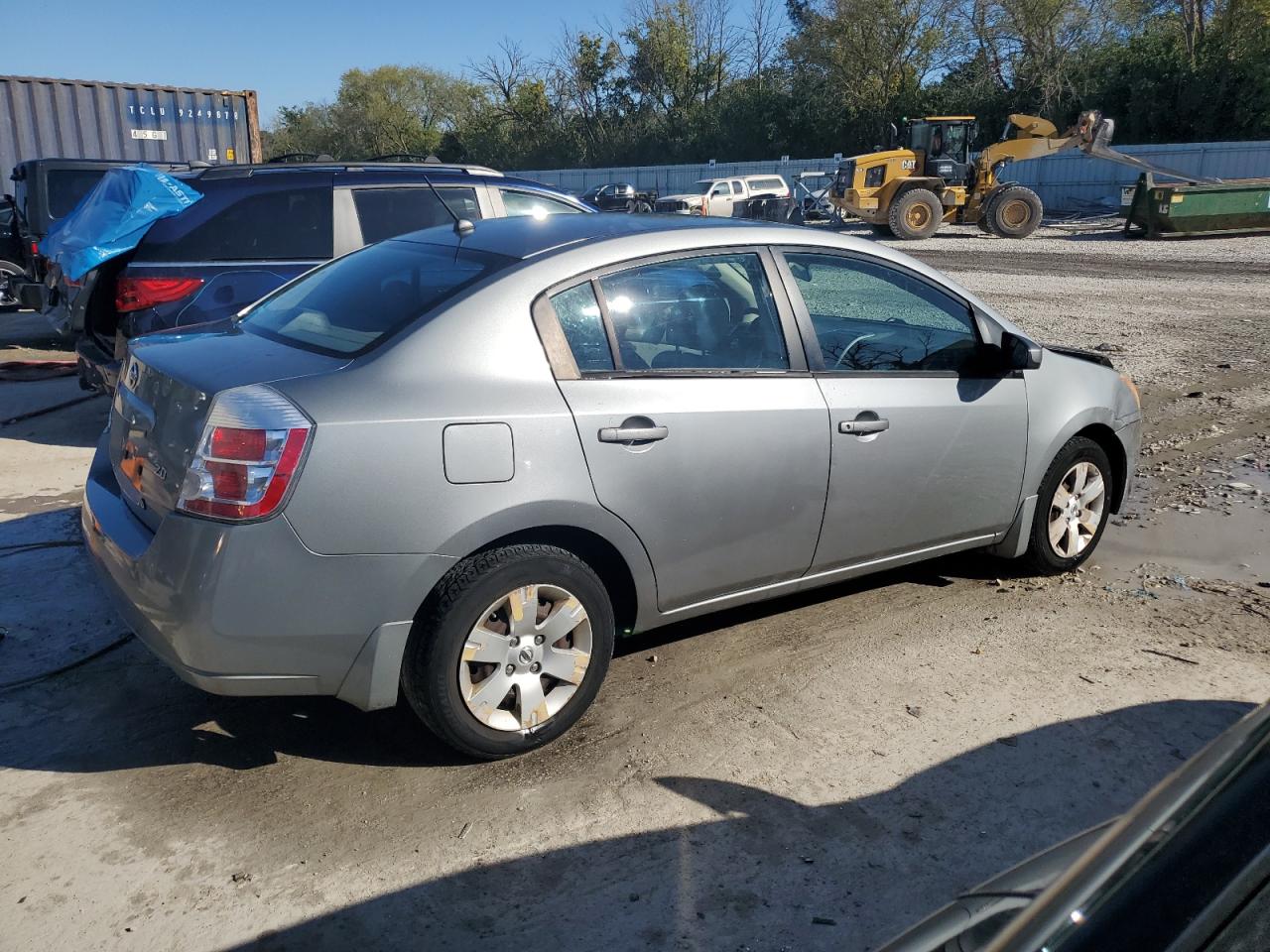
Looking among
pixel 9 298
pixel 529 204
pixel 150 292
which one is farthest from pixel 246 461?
pixel 9 298

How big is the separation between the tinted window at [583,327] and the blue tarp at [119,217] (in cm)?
454

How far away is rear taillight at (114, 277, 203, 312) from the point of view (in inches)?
262

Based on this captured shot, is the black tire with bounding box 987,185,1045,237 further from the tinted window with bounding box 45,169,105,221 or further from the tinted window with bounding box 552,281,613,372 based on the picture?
the tinted window with bounding box 552,281,613,372

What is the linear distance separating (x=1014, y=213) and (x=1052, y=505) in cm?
2380

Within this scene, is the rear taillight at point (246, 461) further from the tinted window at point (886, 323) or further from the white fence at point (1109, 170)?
the white fence at point (1109, 170)

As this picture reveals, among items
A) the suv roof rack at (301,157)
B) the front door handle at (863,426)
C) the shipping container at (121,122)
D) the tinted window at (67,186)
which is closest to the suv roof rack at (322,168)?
the suv roof rack at (301,157)

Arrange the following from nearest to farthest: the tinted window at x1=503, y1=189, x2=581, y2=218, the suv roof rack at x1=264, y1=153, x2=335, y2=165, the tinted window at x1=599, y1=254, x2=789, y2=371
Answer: the tinted window at x1=599, y1=254, x2=789, y2=371 < the tinted window at x1=503, y1=189, x2=581, y2=218 < the suv roof rack at x1=264, y1=153, x2=335, y2=165

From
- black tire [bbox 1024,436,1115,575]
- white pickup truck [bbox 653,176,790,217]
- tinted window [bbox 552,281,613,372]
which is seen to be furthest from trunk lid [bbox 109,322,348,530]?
white pickup truck [bbox 653,176,790,217]

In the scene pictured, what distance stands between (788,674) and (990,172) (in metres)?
26.1

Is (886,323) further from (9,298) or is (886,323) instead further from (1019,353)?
(9,298)

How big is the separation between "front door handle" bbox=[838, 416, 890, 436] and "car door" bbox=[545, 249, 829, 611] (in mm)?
111

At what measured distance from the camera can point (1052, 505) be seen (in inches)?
191

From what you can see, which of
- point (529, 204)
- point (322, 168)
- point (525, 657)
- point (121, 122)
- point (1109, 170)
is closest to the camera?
point (525, 657)

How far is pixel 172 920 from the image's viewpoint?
2.74 m
